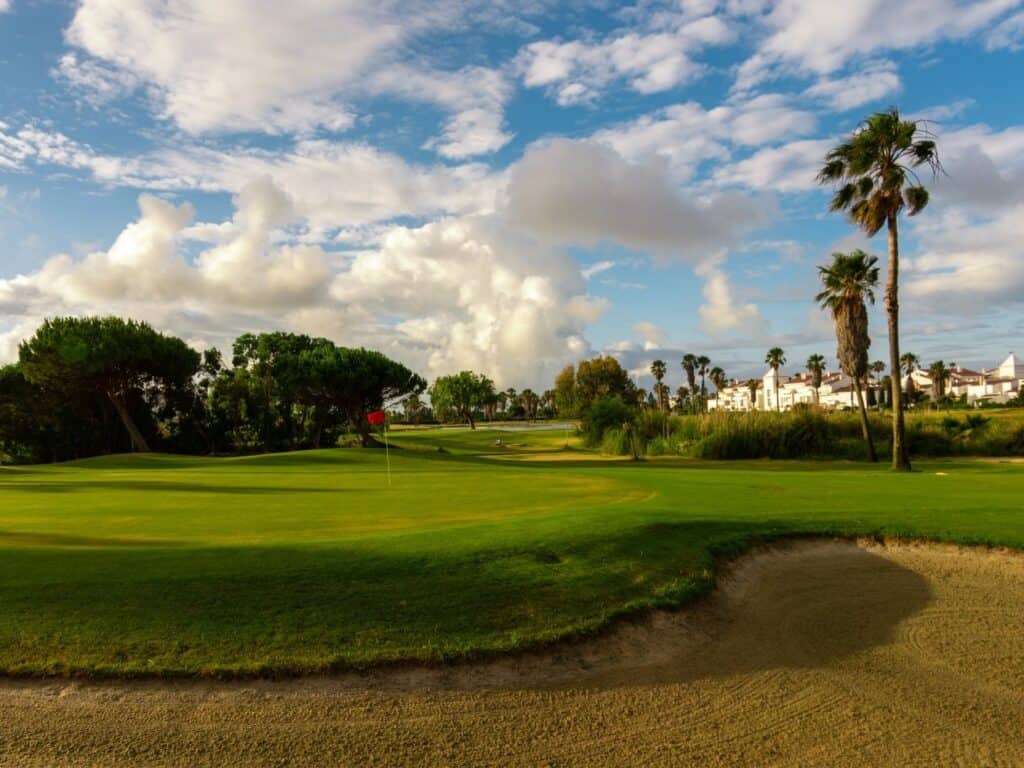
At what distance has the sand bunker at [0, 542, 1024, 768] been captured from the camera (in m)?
5.74

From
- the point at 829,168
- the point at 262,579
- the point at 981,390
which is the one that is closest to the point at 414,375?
the point at 829,168

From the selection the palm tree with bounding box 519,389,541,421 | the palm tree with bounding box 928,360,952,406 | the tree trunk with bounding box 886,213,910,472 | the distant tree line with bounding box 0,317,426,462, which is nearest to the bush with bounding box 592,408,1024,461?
the tree trunk with bounding box 886,213,910,472

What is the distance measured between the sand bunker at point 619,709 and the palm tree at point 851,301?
3142cm

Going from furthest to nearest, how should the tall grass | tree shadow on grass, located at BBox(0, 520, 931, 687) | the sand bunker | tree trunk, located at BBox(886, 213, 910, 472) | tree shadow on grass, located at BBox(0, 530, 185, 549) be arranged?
the tall grass < tree trunk, located at BBox(886, 213, 910, 472) < tree shadow on grass, located at BBox(0, 530, 185, 549) < tree shadow on grass, located at BBox(0, 520, 931, 687) < the sand bunker

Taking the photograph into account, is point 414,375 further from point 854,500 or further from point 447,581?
point 447,581

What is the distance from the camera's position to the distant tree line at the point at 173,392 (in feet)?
170

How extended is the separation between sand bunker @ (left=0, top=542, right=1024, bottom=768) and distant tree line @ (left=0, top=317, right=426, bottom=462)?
164 feet

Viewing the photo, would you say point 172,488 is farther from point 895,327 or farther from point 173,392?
point 173,392

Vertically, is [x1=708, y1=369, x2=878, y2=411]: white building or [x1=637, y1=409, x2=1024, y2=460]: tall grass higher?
[x1=708, y1=369, x2=878, y2=411]: white building

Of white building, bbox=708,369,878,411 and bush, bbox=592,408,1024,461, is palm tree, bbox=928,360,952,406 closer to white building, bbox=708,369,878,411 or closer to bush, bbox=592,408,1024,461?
white building, bbox=708,369,878,411

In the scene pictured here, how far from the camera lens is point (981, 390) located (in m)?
141

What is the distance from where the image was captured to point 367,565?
364 inches

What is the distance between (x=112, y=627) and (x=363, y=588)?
273 centimetres

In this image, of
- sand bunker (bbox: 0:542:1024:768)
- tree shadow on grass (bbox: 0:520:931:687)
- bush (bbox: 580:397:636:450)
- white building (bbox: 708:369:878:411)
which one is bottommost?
sand bunker (bbox: 0:542:1024:768)
